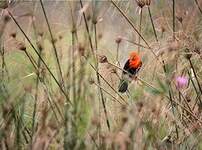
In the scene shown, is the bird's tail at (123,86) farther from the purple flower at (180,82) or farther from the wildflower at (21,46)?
the wildflower at (21,46)

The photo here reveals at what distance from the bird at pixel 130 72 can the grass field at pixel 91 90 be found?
0.02m

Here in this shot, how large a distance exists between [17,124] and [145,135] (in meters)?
0.25

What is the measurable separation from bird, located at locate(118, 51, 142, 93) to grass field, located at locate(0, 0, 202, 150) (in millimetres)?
25

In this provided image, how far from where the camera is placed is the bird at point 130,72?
133 cm

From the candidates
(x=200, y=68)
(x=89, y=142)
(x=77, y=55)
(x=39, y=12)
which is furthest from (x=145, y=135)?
(x=39, y=12)

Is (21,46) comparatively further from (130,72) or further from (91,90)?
(130,72)

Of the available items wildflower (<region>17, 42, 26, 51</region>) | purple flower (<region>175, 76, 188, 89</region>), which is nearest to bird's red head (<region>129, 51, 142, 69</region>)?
purple flower (<region>175, 76, 188, 89</region>)

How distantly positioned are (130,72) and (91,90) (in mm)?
290

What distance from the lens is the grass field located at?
946mm

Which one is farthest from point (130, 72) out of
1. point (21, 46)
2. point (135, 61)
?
point (21, 46)

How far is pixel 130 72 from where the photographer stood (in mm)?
1462

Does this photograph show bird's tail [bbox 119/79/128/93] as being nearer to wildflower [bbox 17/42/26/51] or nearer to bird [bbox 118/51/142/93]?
bird [bbox 118/51/142/93]

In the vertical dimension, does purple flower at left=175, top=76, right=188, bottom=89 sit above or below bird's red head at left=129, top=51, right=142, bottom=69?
above

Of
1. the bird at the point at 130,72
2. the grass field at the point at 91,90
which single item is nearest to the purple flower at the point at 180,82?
the grass field at the point at 91,90
